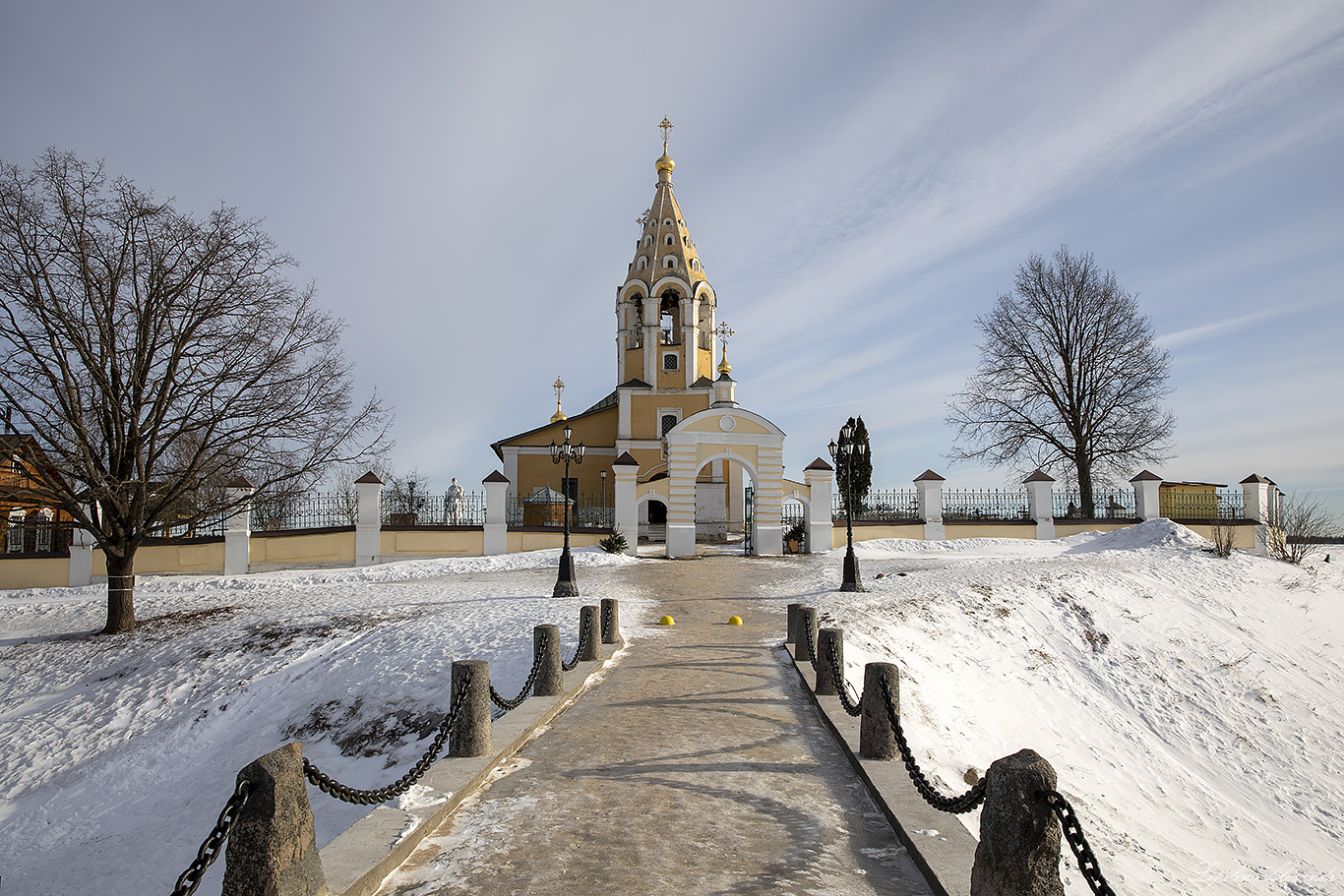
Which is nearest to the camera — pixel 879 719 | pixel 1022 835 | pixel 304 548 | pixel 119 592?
pixel 1022 835

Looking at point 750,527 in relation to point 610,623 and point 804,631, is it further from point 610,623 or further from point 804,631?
point 804,631

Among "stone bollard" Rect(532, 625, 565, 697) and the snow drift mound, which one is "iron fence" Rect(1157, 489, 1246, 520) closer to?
the snow drift mound

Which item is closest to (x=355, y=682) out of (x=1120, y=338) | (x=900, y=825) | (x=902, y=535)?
(x=900, y=825)

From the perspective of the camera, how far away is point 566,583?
14570mm

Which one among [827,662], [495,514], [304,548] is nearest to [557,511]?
[495,514]

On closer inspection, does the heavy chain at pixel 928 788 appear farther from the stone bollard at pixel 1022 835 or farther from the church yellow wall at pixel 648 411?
the church yellow wall at pixel 648 411

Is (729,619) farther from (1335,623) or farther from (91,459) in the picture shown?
(1335,623)

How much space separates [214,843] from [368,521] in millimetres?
19421

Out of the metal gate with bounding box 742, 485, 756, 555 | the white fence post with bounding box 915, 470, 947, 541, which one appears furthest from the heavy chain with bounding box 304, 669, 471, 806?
the white fence post with bounding box 915, 470, 947, 541

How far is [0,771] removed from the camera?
9.36 meters

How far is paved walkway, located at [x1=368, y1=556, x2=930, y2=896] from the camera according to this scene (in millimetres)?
3998

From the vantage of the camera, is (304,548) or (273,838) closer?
(273,838)

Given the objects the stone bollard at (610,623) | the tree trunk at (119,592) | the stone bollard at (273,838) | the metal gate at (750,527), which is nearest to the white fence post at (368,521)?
the tree trunk at (119,592)

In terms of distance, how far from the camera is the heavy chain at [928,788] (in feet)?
13.4
